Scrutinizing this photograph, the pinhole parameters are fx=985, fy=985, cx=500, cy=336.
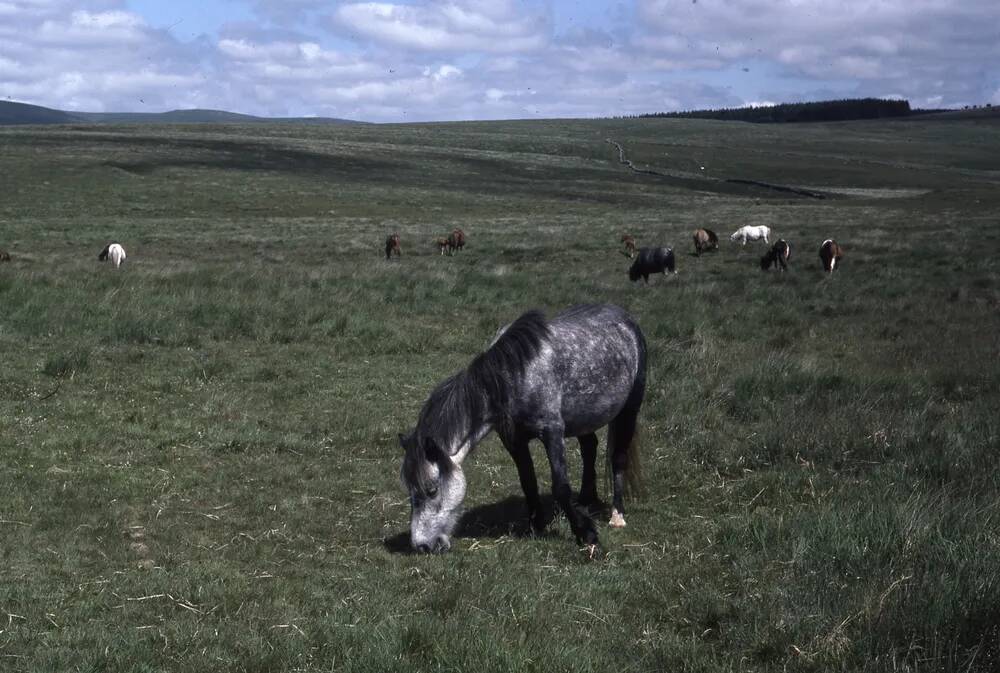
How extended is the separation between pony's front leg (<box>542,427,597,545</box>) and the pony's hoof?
55cm

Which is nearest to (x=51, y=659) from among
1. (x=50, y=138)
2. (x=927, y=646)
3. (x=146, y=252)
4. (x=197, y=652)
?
(x=197, y=652)

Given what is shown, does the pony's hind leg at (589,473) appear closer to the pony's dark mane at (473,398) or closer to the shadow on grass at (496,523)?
the shadow on grass at (496,523)

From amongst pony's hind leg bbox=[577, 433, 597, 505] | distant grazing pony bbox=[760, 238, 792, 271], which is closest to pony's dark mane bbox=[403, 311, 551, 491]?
pony's hind leg bbox=[577, 433, 597, 505]

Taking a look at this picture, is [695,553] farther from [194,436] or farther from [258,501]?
[194,436]

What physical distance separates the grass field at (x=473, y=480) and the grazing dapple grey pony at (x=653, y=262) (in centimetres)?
56

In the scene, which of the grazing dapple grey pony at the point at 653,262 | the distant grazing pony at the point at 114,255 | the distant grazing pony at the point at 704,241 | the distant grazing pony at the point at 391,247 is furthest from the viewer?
the distant grazing pony at the point at 391,247

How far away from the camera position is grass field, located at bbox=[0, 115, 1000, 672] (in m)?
4.74

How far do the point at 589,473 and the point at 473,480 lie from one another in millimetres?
1199

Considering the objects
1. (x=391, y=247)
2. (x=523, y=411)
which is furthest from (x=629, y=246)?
(x=523, y=411)

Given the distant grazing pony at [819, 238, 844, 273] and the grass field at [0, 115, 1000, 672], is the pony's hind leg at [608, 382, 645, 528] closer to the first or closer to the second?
the grass field at [0, 115, 1000, 672]

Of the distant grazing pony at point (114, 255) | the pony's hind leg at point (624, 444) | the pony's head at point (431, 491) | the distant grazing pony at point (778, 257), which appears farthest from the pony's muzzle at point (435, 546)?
the distant grazing pony at point (114, 255)

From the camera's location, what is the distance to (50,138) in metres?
89.4

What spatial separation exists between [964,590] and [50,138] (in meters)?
96.9

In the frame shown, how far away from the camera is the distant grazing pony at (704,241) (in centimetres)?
3259
